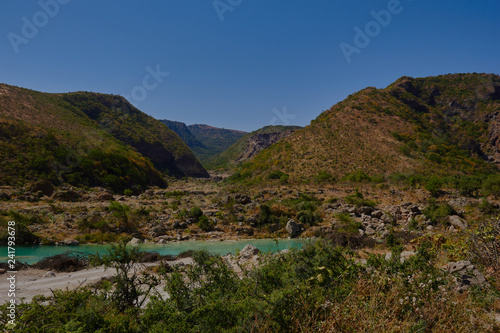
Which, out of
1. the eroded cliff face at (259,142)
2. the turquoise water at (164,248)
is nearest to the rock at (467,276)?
the turquoise water at (164,248)

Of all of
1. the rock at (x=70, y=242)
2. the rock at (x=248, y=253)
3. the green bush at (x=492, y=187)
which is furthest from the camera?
the green bush at (x=492, y=187)

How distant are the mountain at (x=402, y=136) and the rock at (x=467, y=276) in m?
38.0

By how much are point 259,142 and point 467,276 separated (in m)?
146

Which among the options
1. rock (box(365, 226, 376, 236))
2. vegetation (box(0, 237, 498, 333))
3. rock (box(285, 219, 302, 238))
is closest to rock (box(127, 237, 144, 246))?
rock (box(285, 219, 302, 238))

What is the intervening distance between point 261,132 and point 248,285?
15890cm

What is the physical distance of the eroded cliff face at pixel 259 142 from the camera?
147 meters

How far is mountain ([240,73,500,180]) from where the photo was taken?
4569 centimetres

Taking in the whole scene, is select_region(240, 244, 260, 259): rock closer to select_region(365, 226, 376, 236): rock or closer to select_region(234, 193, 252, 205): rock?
select_region(365, 226, 376, 236): rock

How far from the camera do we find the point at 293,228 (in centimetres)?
1808

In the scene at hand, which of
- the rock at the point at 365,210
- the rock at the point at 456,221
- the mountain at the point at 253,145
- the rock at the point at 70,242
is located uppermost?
the mountain at the point at 253,145

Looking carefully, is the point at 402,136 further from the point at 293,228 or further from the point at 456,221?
the point at 293,228

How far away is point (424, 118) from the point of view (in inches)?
2729
